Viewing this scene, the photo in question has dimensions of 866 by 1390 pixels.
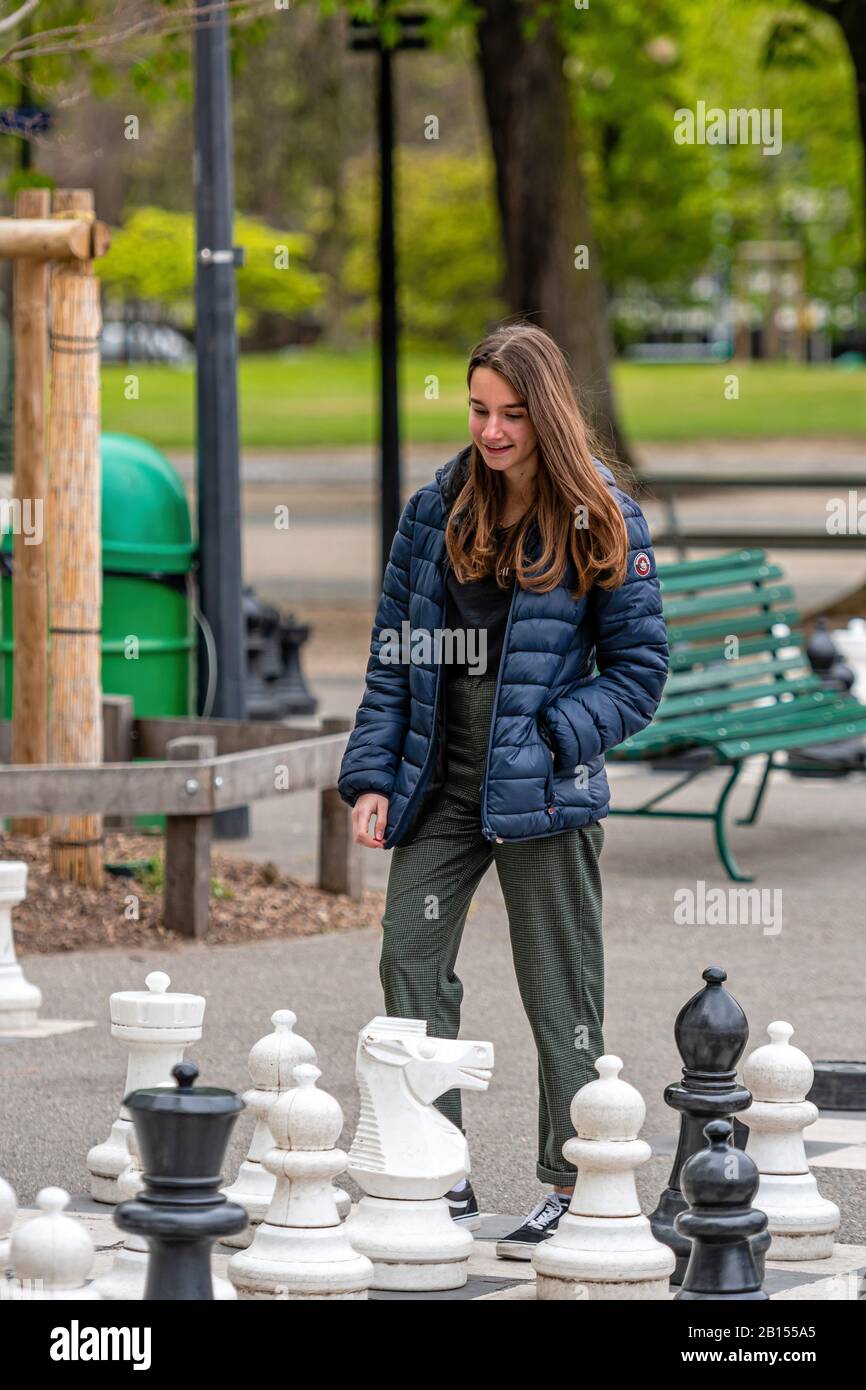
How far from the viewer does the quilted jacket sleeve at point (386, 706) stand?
5.36 meters

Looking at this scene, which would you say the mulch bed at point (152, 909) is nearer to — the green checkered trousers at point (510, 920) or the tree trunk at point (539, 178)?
the green checkered trousers at point (510, 920)

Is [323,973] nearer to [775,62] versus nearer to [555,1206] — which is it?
[555,1206]

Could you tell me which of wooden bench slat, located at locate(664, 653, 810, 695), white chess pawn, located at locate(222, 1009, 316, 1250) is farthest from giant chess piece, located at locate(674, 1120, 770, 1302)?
wooden bench slat, located at locate(664, 653, 810, 695)

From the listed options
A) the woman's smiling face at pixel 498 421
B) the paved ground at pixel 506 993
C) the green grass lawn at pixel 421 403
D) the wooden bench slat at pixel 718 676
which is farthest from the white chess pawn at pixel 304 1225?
the green grass lawn at pixel 421 403

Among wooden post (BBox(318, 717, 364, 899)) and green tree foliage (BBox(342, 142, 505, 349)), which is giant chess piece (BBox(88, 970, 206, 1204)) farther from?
green tree foliage (BBox(342, 142, 505, 349))

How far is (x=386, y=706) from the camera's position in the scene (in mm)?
5402

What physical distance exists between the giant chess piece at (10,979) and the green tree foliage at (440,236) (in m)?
54.2

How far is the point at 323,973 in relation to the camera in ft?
27.3

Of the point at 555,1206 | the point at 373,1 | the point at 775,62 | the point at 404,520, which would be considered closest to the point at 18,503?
the point at 404,520

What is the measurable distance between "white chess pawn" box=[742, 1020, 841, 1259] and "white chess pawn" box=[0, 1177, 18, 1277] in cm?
148

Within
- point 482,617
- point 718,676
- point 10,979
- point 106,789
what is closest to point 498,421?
point 482,617

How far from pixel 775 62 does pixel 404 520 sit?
16.4 meters

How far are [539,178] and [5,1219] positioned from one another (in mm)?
17614

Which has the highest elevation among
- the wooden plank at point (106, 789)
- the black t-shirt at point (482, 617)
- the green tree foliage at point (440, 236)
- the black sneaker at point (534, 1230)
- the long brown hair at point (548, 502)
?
the green tree foliage at point (440, 236)
